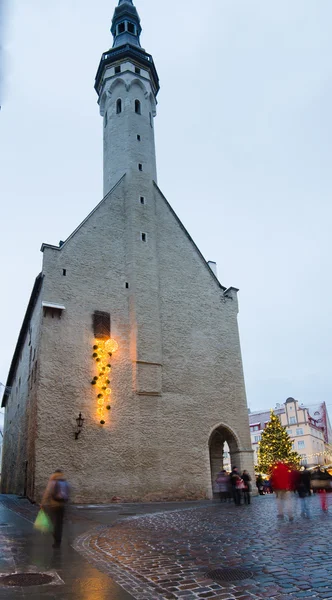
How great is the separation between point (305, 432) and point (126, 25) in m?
55.4

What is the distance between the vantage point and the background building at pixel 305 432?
6588 centimetres

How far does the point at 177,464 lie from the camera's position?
22.4m

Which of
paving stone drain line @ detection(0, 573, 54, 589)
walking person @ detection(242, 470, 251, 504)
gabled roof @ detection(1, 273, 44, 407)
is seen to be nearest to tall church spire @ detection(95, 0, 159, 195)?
→ gabled roof @ detection(1, 273, 44, 407)

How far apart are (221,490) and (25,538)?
520 inches

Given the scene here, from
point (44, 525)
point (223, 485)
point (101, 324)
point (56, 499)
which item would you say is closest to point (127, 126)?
point (101, 324)

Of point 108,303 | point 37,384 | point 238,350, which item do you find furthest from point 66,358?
point 238,350

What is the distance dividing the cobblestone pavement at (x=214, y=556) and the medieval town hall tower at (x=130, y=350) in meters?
8.47

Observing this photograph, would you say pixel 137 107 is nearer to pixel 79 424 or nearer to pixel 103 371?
pixel 103 371

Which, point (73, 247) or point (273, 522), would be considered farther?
point (73, 247)

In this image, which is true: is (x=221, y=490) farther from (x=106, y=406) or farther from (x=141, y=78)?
(x=141, y=78)

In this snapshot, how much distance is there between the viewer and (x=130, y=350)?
75.9ft

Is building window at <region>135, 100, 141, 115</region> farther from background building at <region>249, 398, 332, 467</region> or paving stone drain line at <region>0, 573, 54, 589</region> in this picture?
background building at <region>249, 398, 332, 467</region>

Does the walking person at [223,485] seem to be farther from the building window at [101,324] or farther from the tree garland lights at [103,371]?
the building window at [101,324]

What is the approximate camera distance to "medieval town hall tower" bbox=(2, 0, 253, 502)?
66.9 ft
